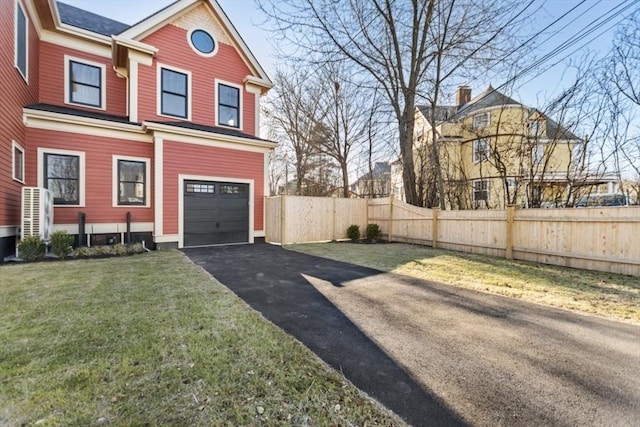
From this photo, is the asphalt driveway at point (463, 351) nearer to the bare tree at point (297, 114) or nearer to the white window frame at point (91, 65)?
the white window frame at point (91, 65)

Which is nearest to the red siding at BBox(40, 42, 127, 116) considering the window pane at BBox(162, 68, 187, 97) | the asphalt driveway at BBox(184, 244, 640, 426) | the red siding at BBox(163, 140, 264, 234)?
the window pane at BBox(162, 68, 187, 97)

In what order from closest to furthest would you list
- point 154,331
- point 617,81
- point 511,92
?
1. point 154,331
2. point 617,81
3. point 511,92

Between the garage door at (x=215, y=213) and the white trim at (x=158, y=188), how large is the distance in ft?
2.36

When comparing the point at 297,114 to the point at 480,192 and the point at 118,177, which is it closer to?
the point at 118,177

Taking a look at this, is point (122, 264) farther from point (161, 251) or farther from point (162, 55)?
point (162, 55)

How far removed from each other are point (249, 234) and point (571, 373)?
962 centimetres

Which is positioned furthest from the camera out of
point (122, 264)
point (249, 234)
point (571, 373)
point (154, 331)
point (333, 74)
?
point (333, 74)

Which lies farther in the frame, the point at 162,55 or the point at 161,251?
the point at 162,55

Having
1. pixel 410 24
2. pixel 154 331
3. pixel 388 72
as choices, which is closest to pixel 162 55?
pixel 388 72

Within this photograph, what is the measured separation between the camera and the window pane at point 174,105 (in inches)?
388

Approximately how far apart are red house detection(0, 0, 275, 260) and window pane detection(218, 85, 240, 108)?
38mm

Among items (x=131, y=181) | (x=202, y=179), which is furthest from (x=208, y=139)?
(x=131, y=181)

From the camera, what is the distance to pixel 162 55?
9703 millimetres

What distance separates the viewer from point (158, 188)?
8953 mm
